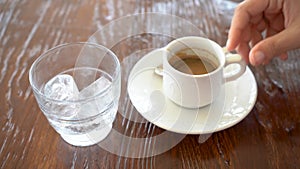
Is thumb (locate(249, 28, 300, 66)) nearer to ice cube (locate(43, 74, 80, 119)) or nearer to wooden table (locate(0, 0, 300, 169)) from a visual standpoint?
wooden table (locate(0, 0, 300, 169))

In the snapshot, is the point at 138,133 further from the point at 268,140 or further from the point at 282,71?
the point at 282,71

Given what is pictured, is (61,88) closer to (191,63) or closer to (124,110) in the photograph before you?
(124,110)

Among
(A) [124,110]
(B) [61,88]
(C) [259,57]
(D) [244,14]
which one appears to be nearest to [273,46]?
(C) [259,57]

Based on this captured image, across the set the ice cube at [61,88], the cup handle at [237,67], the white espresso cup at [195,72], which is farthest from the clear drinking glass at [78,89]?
the cup handle at [237,67]

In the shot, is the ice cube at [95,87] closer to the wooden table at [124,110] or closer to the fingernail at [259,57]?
the wooden table at [124,110]

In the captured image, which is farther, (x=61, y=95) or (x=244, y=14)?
(x=244, y=14)

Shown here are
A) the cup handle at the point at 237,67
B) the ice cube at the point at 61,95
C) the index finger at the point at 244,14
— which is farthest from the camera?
the index finger at the point at 244,14
